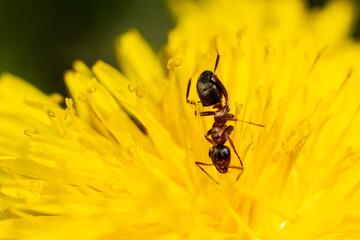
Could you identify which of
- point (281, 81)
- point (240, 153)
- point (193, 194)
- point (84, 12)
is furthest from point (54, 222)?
point (84, 12)

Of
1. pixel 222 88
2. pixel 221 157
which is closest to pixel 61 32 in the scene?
pixel 222 88

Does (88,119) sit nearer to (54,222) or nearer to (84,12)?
(54,222)

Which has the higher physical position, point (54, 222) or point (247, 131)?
point (247, 131)

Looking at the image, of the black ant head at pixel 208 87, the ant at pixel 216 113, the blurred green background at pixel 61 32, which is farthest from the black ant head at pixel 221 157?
the blurred green background at pixel 61 32

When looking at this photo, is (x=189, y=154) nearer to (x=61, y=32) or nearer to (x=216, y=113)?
(x=216, y=113)

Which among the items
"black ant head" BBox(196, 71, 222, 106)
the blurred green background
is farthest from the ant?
the blurred green background

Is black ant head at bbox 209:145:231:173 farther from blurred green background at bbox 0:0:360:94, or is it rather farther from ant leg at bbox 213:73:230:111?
blurred green background at bbox 0:0:360:94
